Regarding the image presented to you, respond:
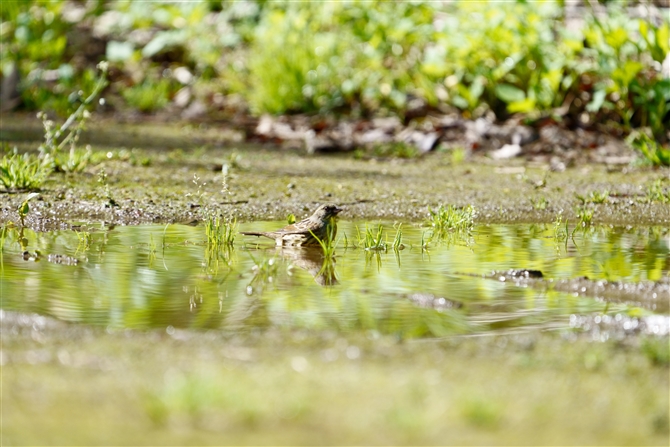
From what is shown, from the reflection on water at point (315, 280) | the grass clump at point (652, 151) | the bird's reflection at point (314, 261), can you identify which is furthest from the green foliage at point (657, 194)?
the bird's reflection at point (314, 261)

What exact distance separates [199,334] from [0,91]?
8011mm

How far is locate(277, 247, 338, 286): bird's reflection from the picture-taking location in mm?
3520

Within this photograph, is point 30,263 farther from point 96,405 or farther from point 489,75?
point 489,75

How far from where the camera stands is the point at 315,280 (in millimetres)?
3482

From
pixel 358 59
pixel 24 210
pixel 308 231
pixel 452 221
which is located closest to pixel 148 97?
pixel 358 59

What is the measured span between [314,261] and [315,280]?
44 centimetres

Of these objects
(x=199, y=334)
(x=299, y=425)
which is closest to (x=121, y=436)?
(x=299, y=425)

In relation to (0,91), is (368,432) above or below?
below

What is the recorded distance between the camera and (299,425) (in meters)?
1.99

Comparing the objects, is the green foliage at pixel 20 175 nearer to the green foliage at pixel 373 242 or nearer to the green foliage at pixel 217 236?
the green foliage at pixel 217 236

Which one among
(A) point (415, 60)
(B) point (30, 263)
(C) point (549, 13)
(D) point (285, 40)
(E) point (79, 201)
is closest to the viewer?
(B) point (30, 263)

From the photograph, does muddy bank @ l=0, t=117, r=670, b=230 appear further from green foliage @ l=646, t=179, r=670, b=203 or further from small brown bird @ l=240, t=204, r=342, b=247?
small brown bird @ l=240, t=204, r=342, b=247

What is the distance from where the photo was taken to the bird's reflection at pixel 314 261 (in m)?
3.52

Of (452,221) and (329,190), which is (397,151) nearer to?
(329,190)
